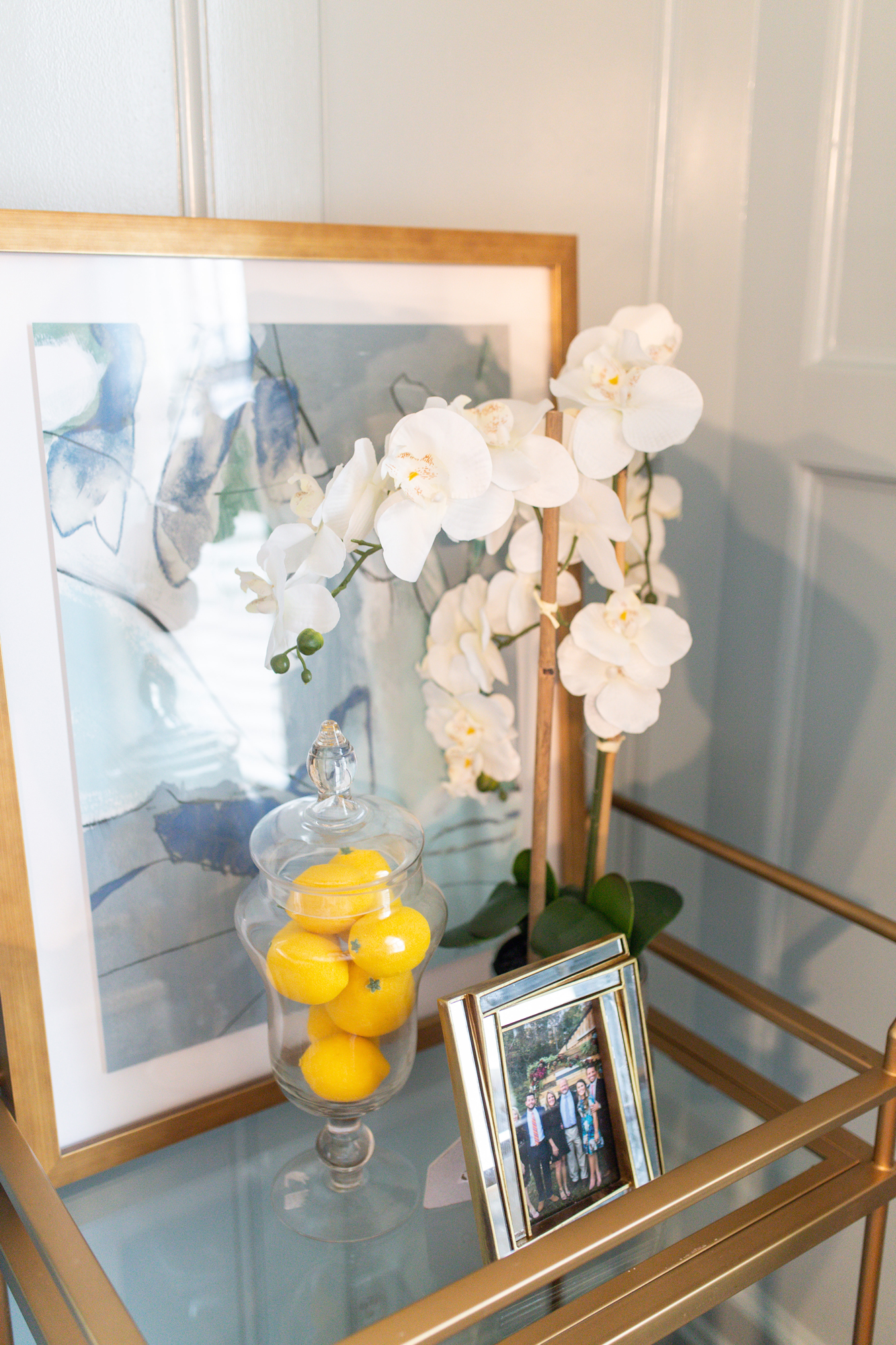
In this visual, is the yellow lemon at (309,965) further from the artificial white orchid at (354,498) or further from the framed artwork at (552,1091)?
the artificial white orchid at (354,498)

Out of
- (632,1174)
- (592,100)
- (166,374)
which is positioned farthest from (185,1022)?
(592,100)

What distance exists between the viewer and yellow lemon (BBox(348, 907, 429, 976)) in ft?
2.16

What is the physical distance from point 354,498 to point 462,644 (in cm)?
19

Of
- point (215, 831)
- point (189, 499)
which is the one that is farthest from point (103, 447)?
point (215, 831)

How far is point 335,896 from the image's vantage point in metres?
0.66

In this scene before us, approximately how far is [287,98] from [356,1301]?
2.69 ft

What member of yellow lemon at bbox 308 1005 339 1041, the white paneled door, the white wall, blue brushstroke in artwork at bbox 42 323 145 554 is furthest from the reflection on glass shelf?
blue brushstroke in artwork at bbox 42 323 145 554

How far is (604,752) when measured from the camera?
33.1 inches

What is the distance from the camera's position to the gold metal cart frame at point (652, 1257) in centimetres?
53

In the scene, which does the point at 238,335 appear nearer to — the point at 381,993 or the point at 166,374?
the point at 166,374

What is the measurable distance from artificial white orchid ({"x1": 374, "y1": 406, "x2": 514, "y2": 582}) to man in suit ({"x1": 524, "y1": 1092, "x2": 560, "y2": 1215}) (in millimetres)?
346

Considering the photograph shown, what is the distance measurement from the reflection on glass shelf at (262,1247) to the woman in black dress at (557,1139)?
5cm

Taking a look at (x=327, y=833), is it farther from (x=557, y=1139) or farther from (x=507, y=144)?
(x=507, y=144)

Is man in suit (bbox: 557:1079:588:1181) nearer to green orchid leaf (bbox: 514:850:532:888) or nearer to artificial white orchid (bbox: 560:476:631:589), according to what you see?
green orchid leaf (bbox: 514:850:532:888)
